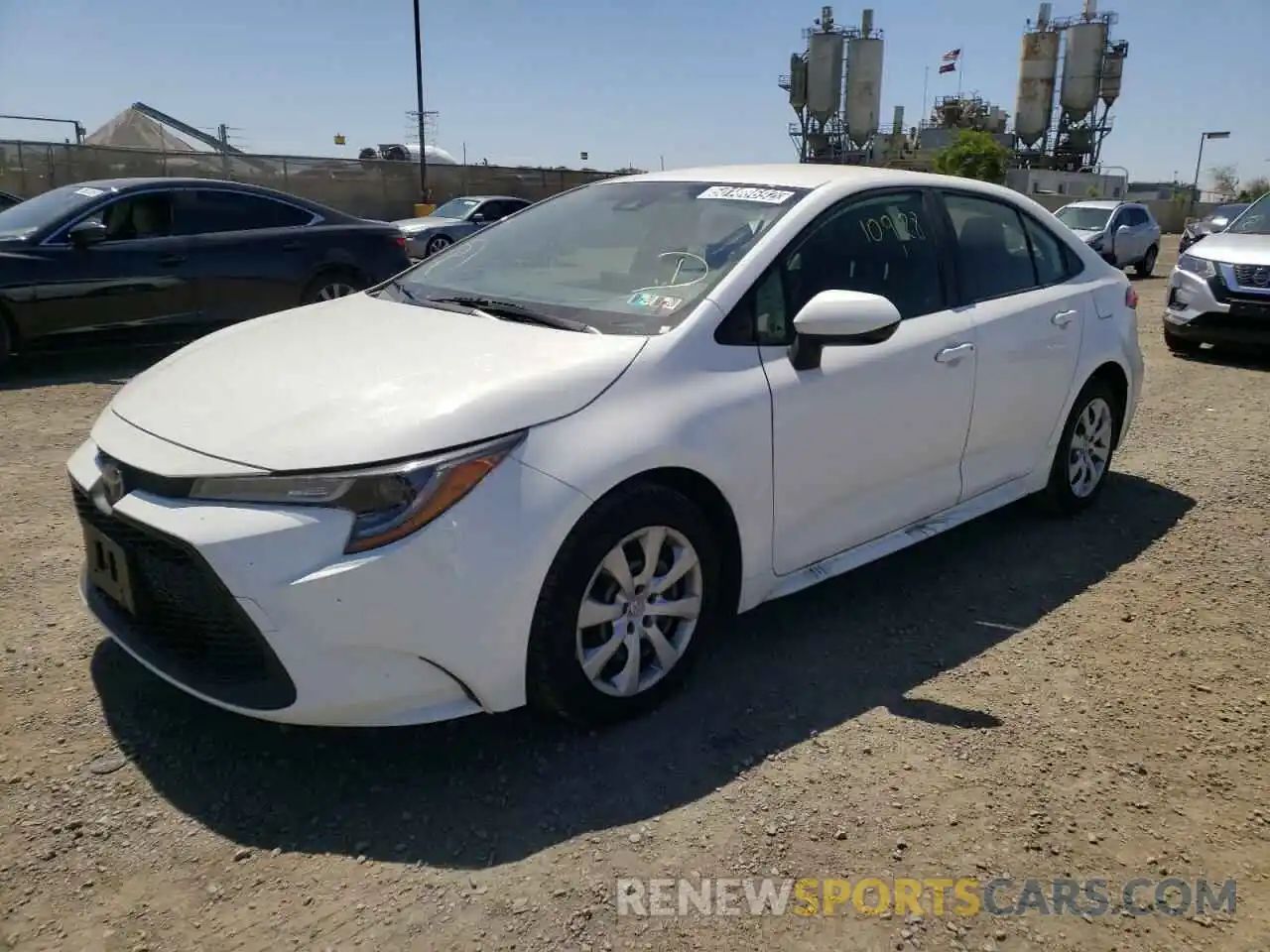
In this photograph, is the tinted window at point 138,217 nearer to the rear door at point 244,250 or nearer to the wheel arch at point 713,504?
the rear door at point 244,250

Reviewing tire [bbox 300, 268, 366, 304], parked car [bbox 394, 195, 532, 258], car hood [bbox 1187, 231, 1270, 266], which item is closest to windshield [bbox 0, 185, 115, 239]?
tire [bbox 300, 268, 366, 304]

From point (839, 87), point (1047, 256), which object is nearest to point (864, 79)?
point (839, 87)

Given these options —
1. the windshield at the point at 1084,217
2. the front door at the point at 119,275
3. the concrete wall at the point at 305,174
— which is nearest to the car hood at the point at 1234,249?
the front door at the point at 119,275

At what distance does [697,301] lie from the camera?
2969mm

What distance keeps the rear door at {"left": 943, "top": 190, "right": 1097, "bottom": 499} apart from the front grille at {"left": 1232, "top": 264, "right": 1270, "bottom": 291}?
206 inches

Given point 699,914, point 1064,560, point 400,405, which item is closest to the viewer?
point 699,914

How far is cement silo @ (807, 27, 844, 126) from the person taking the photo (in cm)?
7194

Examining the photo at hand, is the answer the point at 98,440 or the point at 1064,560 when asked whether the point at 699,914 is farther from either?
the point at 1064,560

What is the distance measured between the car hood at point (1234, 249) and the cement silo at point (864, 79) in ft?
221

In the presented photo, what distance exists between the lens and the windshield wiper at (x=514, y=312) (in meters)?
2.95

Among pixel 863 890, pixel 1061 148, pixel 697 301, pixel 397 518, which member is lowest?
pixel 863 890

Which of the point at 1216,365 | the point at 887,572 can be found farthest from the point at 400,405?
the point at 1216,365

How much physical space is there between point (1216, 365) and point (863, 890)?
8.49m

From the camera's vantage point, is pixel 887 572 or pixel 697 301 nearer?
pixel 697 301
